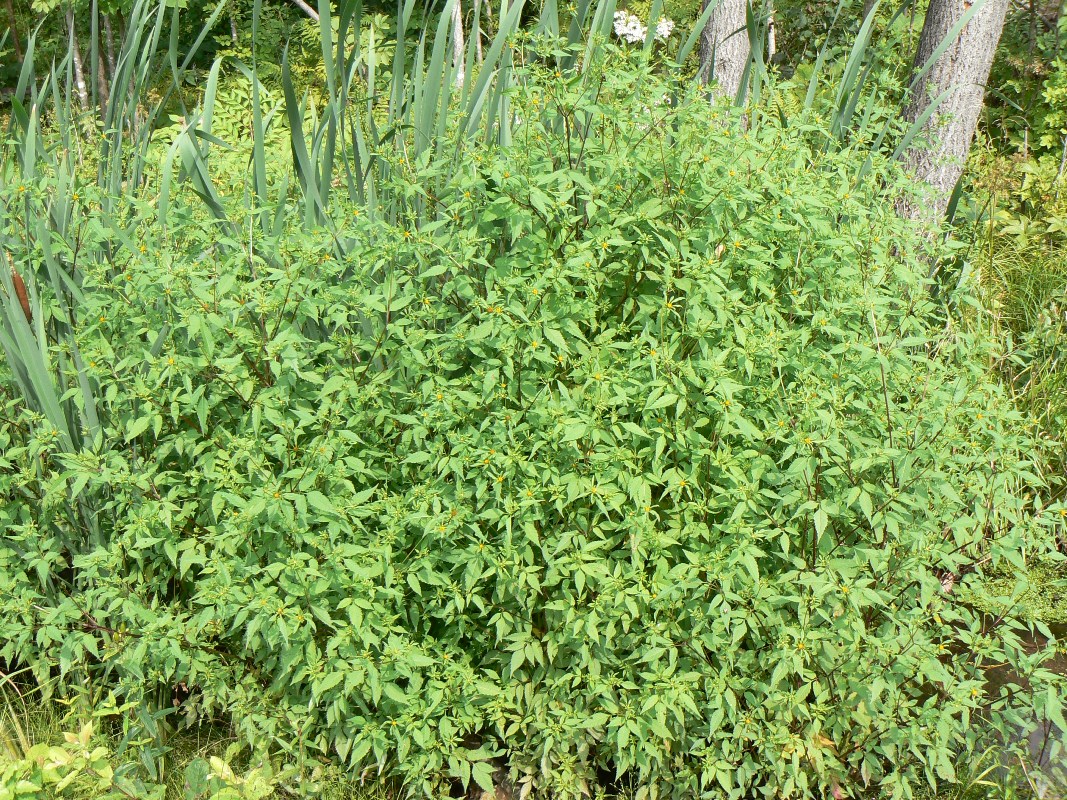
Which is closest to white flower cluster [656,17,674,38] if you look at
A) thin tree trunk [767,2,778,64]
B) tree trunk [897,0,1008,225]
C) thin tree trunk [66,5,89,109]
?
thin tree trunk [767,2,778,64]

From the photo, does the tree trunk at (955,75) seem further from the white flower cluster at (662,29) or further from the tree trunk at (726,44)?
the white flower cluster at (662,29)

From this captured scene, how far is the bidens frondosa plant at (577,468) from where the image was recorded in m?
2.21

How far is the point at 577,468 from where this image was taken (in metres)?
2.25

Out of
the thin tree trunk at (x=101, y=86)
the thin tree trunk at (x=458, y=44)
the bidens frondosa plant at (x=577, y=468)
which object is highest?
the thin tree trunk at (x=458, y=44)

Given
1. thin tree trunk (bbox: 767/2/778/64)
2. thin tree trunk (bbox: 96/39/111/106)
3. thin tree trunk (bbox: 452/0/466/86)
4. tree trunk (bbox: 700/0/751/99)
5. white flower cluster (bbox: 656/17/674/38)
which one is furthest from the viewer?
tree trunk (bbox: 700/0/751/99)

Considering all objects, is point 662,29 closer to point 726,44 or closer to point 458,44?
point 726,44

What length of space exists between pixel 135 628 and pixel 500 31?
80.5 inches

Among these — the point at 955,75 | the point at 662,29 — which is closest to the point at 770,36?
the point at 662,29

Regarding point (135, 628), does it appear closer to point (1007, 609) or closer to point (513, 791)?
point (513, 791)

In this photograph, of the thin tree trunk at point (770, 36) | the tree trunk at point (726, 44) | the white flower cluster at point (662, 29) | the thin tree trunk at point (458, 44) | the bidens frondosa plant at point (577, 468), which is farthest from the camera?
the tree trunk at point (726, 44)

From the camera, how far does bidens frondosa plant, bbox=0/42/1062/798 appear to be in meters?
2.21

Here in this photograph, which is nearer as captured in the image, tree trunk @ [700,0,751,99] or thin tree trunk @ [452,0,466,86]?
thin tree trunk @ [452,0,466,86]

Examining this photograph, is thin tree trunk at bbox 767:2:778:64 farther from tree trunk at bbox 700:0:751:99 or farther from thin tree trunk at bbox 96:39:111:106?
thin tree trunk at bbox 96:39:111:106

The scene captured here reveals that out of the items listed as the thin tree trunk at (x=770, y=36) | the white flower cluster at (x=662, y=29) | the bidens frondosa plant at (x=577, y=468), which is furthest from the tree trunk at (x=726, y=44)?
the bidens frondosa plant at (x=577, y=468)
